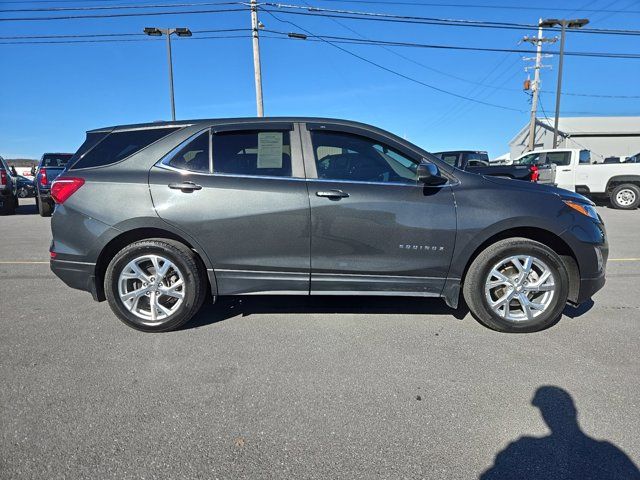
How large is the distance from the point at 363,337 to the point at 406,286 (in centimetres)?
57

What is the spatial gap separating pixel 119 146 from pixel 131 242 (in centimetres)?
88

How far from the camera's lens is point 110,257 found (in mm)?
3434

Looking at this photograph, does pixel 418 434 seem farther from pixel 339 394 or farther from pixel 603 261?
pixel 603 261

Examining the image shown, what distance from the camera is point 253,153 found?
340 centimetres

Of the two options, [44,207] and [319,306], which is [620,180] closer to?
[319,306]

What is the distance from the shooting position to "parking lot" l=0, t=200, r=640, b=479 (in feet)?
6.31

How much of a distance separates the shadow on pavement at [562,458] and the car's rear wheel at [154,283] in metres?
2.49

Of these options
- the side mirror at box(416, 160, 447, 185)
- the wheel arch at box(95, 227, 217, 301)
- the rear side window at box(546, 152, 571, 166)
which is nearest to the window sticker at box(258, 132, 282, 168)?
the wheel arch at box(95, 227, 217, 301)

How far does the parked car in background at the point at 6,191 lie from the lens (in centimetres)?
1123

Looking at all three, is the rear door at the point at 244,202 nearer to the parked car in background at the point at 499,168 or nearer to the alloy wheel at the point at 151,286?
the alloy wheel at the point at 151,286

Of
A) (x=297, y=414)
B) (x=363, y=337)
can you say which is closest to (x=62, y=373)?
(x=297, y=414)

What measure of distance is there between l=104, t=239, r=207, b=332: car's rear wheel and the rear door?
0.64 feet

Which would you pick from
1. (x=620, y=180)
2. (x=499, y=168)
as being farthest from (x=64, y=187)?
(x=620, y=180)

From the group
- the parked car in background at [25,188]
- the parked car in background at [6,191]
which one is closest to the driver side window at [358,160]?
the parked car in background at [6,191]
